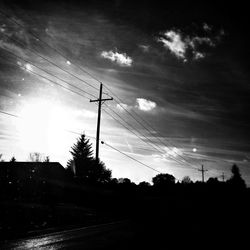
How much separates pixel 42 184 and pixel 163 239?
104 feet

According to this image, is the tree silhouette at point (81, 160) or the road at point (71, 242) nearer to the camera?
the road at point (71, 242)

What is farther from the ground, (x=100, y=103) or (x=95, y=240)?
(x=100, y=103)

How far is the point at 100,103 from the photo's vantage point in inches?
1032

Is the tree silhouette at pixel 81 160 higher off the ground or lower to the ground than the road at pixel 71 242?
higher

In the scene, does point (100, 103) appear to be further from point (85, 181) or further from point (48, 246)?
point (48, 246)

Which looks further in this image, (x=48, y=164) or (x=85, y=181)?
(x=48, y=164)

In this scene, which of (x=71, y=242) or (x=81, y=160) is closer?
(x=71, y=242)

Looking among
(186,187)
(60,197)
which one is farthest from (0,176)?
(186,187)

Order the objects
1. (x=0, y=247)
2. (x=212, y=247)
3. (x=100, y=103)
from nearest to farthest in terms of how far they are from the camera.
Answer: (x=0, y=247) < (x=212, y=247) < (x=100, y=103)

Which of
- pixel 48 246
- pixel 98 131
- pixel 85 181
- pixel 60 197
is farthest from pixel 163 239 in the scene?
pixel 60 197

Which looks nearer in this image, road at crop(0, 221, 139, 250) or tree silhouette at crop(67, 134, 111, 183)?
road at crop(0, 221, 139, 250)

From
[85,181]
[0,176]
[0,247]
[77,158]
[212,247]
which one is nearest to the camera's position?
[0,247]

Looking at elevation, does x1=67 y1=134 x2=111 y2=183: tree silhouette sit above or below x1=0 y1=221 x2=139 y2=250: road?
above

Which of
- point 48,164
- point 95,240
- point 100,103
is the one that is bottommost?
point 95,240
